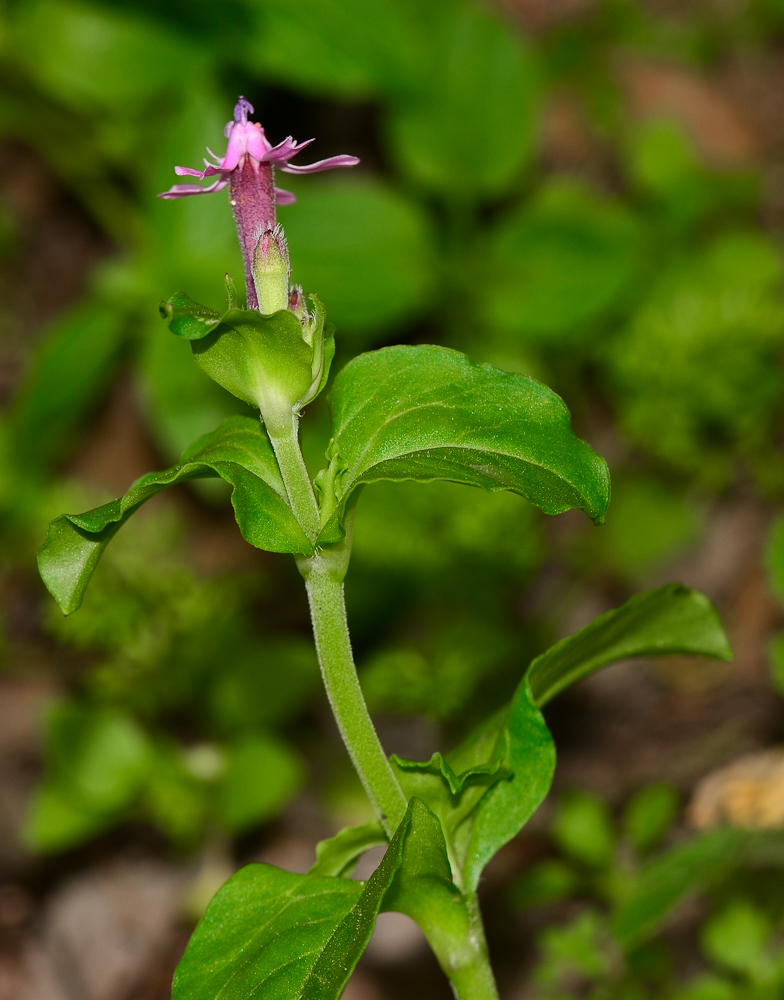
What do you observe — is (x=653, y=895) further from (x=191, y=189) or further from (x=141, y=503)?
(x=191, y=189)

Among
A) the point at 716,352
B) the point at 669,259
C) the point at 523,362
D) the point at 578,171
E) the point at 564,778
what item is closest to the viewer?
the point at 564,778

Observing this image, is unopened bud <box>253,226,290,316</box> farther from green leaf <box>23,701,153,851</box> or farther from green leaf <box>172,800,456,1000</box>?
A: green leaf <box>23,701,153,851</box>

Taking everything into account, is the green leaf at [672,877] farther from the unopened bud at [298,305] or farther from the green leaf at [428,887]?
the unopened bud at [298,305]

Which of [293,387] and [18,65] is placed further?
[18,65]

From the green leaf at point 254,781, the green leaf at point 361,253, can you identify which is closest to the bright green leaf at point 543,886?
the green leaf at point 254,781

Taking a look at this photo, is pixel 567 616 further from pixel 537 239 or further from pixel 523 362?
pixel 537 239

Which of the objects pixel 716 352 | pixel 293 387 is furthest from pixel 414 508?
pixel 293 387
